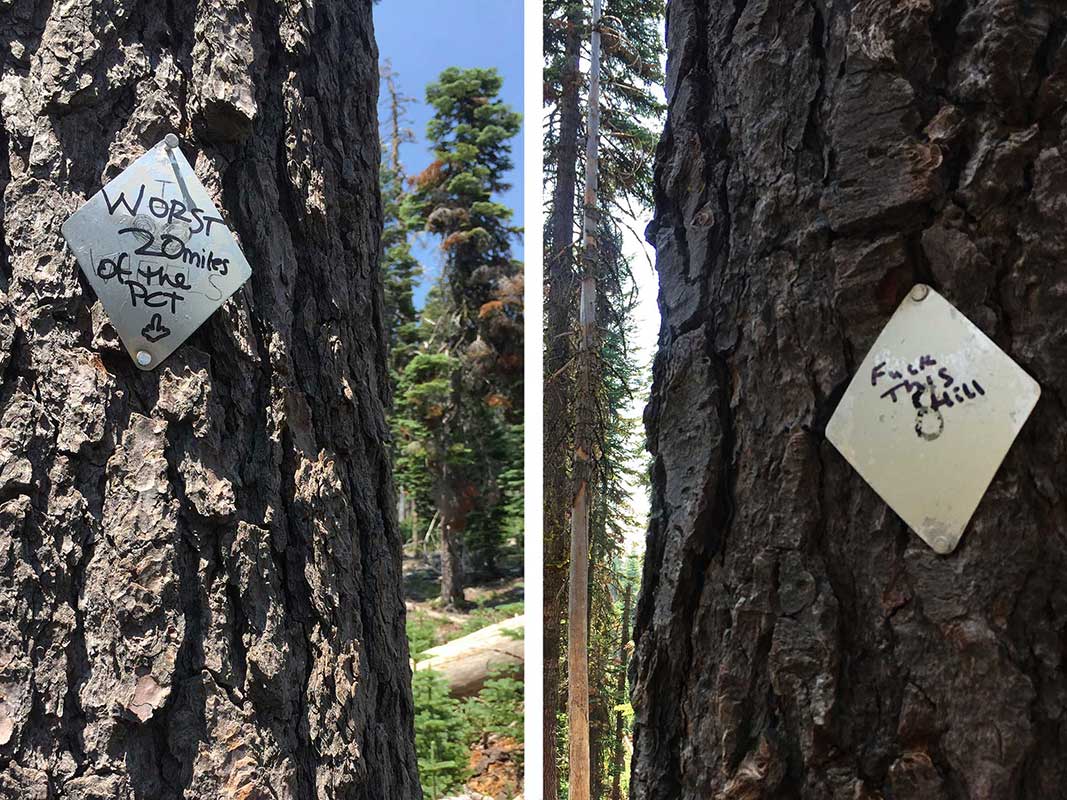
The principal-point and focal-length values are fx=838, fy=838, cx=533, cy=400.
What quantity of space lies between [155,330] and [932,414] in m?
0.77

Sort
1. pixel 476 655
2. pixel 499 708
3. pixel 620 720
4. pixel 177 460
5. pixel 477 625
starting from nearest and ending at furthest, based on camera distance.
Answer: pixel 177 460 → pixel 620 720 → pixel 499 708 → pixel 476 655 → pixel 477 625

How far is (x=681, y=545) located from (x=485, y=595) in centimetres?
429

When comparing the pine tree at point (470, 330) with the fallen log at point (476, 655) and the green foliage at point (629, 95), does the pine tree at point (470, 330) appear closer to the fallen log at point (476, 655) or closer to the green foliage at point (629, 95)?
the fallen log at point (476, 655)

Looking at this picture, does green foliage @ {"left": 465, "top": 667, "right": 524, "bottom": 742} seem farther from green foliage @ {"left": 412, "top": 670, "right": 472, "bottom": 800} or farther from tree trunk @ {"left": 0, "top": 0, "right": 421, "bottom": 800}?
tree trunk @ {"left": 0, "top": 0, "right": 421, "bottom": 800}

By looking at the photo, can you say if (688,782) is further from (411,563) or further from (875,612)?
(411,563)

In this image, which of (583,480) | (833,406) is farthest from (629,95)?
(833,406)

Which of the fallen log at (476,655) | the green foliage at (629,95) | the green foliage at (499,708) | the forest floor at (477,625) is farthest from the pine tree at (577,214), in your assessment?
the fallen log at (476,655)

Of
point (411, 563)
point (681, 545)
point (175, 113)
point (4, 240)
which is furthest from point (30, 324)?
point (411, 563)

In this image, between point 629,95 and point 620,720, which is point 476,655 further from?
point 629,95

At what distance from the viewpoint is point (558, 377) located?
1.27 meters

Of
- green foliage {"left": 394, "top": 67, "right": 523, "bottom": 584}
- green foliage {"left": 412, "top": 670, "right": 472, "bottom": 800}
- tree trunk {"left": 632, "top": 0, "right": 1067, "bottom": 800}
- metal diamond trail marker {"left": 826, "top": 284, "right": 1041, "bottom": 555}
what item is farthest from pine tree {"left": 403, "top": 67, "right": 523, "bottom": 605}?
metal diamond trail marker {"left": 826, "top": 284, "right": 1041, "bottom": 555}

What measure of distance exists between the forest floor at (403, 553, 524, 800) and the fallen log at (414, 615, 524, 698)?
8cm

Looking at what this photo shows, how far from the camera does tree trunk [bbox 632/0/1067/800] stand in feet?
2.04

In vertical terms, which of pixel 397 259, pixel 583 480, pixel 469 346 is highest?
pixel 397 259
